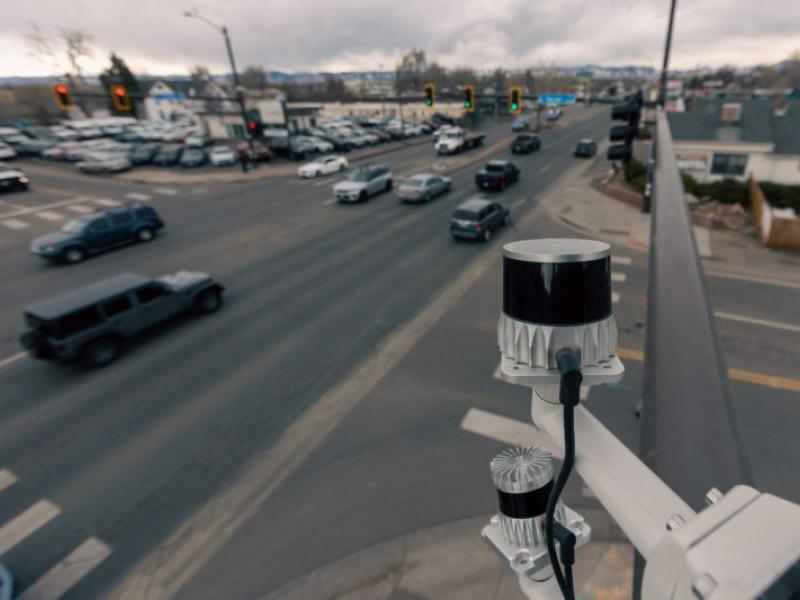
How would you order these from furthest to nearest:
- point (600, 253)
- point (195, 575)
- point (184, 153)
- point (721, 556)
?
1. point (184, 153)
2. point (195, 575)
3. point (600, 253)
4. point (721, 556)

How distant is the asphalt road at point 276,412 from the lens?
254 inches

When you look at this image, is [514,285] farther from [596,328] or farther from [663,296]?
[663,296]

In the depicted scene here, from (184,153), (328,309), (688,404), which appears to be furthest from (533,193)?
(184,153)

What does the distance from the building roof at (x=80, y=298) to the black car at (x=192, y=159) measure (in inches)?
1145

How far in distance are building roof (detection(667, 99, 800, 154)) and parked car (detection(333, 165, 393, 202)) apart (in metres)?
19.0

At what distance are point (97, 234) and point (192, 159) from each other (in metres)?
21.3

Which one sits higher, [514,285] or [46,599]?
[514,285]

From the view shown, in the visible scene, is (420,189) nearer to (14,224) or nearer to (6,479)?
(6,479)

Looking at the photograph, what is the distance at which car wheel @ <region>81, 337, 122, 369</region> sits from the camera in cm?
1019

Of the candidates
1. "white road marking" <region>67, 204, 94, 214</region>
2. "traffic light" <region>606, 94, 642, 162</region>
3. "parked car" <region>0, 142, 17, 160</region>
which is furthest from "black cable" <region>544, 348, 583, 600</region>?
"parked car" <region>0, 142, 17, 160</region>

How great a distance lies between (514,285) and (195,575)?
21.6ft

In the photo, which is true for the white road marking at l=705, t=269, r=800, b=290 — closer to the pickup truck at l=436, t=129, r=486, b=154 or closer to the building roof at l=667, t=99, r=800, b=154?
the building roof at l=667, t=99, r=800, b=154

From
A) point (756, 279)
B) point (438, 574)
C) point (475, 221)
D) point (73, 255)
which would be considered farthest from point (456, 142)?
point (438, 574)

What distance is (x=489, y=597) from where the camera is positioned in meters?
5.54
